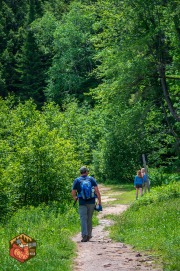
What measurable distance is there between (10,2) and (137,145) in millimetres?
74414

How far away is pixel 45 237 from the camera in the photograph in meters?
12.0

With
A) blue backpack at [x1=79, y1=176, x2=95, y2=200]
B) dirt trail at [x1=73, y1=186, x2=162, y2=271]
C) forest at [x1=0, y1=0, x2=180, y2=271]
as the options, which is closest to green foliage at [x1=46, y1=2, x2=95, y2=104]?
forest at [x1=0, y1=0, x2=180, y2=271]

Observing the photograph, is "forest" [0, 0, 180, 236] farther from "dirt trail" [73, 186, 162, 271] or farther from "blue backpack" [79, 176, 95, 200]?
"dirt trail" [73, 186, 162, 271]

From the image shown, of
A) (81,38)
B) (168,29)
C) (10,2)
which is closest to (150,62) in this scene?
(168,29)

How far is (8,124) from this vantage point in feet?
132

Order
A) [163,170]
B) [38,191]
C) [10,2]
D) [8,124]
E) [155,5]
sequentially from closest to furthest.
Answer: [38,191], [155,5], [163,170], [8,124], [10,2]

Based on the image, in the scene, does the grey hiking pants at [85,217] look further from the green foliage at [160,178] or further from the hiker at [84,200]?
the green foliage at [160,178]

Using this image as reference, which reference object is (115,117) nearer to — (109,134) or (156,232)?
(109,134)

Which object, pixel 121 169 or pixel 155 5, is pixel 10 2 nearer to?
pixel 121 169

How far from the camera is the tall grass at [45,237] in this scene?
874 cm

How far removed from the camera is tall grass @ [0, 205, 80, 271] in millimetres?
8739

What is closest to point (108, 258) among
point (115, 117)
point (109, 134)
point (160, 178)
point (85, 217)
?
point (85, 217)

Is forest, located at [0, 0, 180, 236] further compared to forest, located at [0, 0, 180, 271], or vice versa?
forest, located at [0, 0, 180, 236]

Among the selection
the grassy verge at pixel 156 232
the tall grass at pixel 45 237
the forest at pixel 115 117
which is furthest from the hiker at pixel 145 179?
the grassy verge at pixel 156 232
